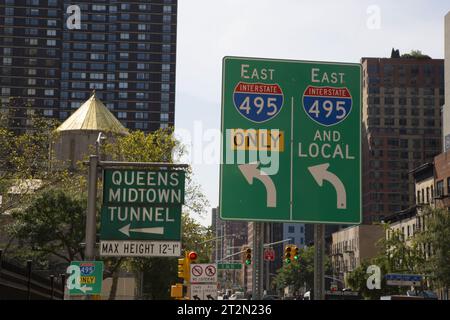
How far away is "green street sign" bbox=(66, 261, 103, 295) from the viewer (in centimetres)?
1850

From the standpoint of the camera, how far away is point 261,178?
13.6 metres

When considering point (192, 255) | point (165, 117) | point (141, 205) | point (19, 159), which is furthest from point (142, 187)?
point (165, 117)

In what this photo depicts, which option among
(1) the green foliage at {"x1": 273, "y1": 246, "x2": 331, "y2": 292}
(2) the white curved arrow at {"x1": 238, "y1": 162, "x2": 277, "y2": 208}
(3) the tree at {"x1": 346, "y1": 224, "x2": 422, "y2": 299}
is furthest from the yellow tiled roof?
(2) the white curved arrow at {"x1": 238, "y1": 162, "x2": 277, "y2": 208}

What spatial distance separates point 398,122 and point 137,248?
171m

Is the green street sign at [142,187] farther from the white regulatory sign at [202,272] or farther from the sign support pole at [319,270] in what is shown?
the white regulatory sign at [202,272]

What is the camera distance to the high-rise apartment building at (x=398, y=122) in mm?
179000

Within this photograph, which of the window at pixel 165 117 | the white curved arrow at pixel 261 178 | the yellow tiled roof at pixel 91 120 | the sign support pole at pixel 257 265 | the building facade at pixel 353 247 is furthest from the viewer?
the window at pixel 165 117

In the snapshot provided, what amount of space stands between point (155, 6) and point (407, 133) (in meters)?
68.2

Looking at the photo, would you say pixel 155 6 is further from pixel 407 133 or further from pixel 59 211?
pixel 59 211

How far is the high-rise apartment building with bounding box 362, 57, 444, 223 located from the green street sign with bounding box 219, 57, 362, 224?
16707 cm

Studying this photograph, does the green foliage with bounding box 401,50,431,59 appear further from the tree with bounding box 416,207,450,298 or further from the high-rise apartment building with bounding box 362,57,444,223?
the tree with bounding box 416,207,450,298

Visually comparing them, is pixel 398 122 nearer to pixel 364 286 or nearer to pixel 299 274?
pixel 299 274

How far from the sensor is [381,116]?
18238 centimetres

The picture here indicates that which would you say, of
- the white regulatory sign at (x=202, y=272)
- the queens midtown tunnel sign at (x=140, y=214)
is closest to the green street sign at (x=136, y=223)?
the queens midtown tunnel sign at (x=140, y=214)
